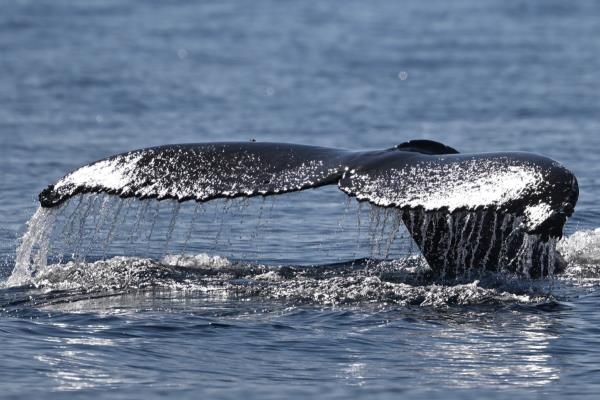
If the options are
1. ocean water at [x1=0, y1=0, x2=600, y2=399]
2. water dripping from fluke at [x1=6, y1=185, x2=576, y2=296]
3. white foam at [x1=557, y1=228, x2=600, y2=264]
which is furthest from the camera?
white foam at [x1=557, y1=228, x2=600, y2=264]

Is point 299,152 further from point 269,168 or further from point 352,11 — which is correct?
point 352,11

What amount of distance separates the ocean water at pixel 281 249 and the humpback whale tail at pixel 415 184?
0.67 ft

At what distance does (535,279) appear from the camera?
7.86 m

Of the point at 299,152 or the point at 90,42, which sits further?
the point at 90,42

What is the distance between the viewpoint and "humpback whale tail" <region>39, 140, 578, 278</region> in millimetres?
5965

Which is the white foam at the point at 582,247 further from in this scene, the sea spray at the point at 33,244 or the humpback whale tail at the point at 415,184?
the sea spray at the point at 33,244

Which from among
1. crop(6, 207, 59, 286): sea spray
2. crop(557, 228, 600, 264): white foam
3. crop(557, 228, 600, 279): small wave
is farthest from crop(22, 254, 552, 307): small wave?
crop(557, 228, 600, 264): white foam

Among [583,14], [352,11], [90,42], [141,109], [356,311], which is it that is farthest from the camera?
[352,11]

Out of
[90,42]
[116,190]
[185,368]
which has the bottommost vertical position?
[185,368]

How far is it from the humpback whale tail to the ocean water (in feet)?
0.67

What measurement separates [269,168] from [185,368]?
3.75ft

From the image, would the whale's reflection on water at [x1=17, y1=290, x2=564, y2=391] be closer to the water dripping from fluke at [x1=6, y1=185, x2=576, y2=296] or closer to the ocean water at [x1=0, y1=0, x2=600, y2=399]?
the ocean water at [x1=0, y1=0, x2=600, y2=399]

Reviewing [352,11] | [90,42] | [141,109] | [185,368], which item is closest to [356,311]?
[185,368]

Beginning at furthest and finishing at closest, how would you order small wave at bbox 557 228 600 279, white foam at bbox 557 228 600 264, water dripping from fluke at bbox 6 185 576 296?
1. white foam at bbox 557 228 600 264
2. small wave at bbox 557 228 600 279
3. water dripping from fluke at bbox 6 185 576 296
